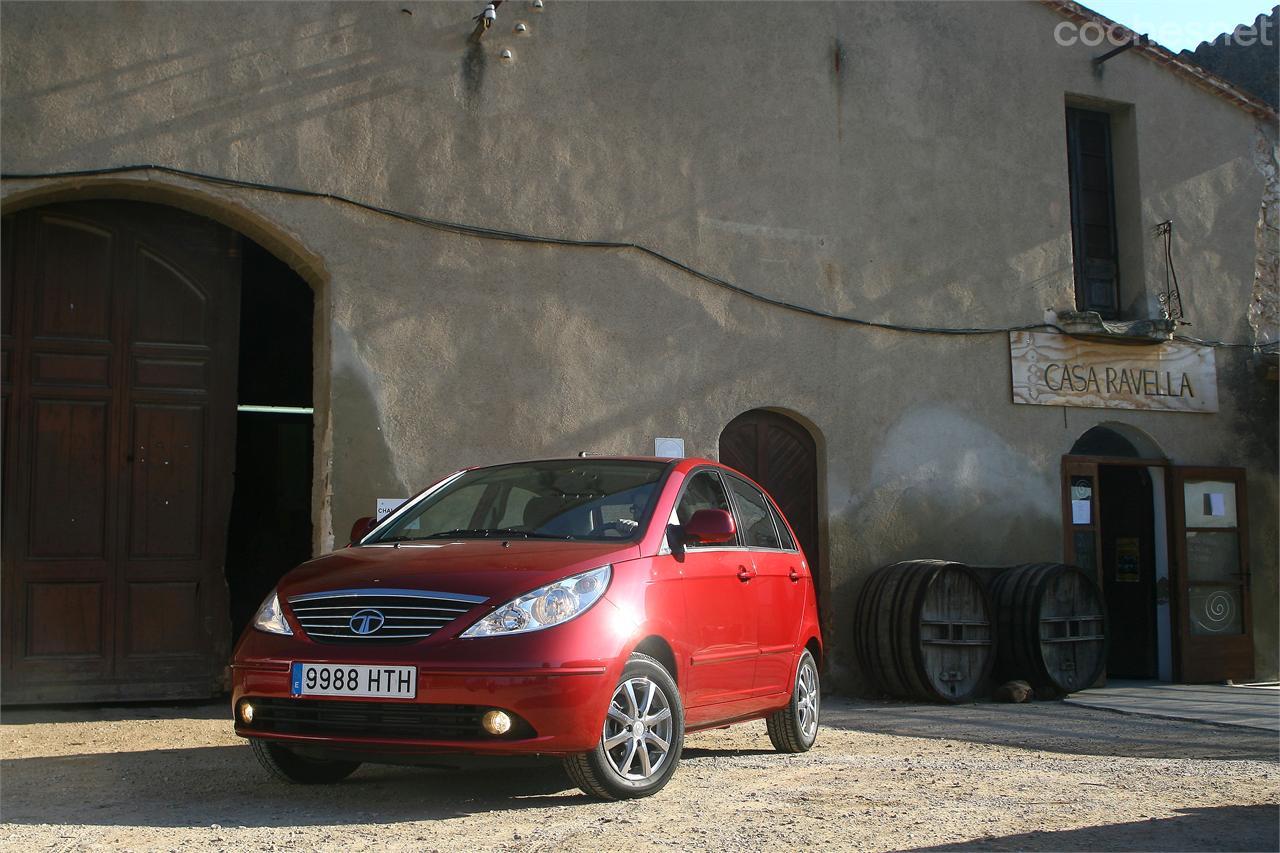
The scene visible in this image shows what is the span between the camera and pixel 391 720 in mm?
4789

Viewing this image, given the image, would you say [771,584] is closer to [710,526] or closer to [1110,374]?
[710,526]

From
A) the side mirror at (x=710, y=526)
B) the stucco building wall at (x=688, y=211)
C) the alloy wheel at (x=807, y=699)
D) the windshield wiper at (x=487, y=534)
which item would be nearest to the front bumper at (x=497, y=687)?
the windshield wiper at (x=487, y=534)

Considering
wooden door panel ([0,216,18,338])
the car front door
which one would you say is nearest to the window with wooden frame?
the car front door

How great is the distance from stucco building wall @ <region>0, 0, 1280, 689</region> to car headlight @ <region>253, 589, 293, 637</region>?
3.58 meters

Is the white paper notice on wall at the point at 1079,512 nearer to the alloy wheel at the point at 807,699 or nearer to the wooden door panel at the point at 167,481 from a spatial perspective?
the alloy wheel at the point at 807,699

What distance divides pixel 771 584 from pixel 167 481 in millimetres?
4758

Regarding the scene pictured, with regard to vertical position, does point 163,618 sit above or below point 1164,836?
above

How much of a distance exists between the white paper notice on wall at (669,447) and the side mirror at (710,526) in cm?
432

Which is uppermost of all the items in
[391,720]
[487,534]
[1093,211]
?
[1093,211]

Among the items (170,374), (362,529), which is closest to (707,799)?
(362,529)

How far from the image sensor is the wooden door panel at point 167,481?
901 centimetres

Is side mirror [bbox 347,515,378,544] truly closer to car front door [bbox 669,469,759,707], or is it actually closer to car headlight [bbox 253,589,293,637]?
car headlight [bbox 253,589,293,637]

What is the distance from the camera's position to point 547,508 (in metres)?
5.93

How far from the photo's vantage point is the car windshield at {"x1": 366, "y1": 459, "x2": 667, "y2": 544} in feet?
18.9
